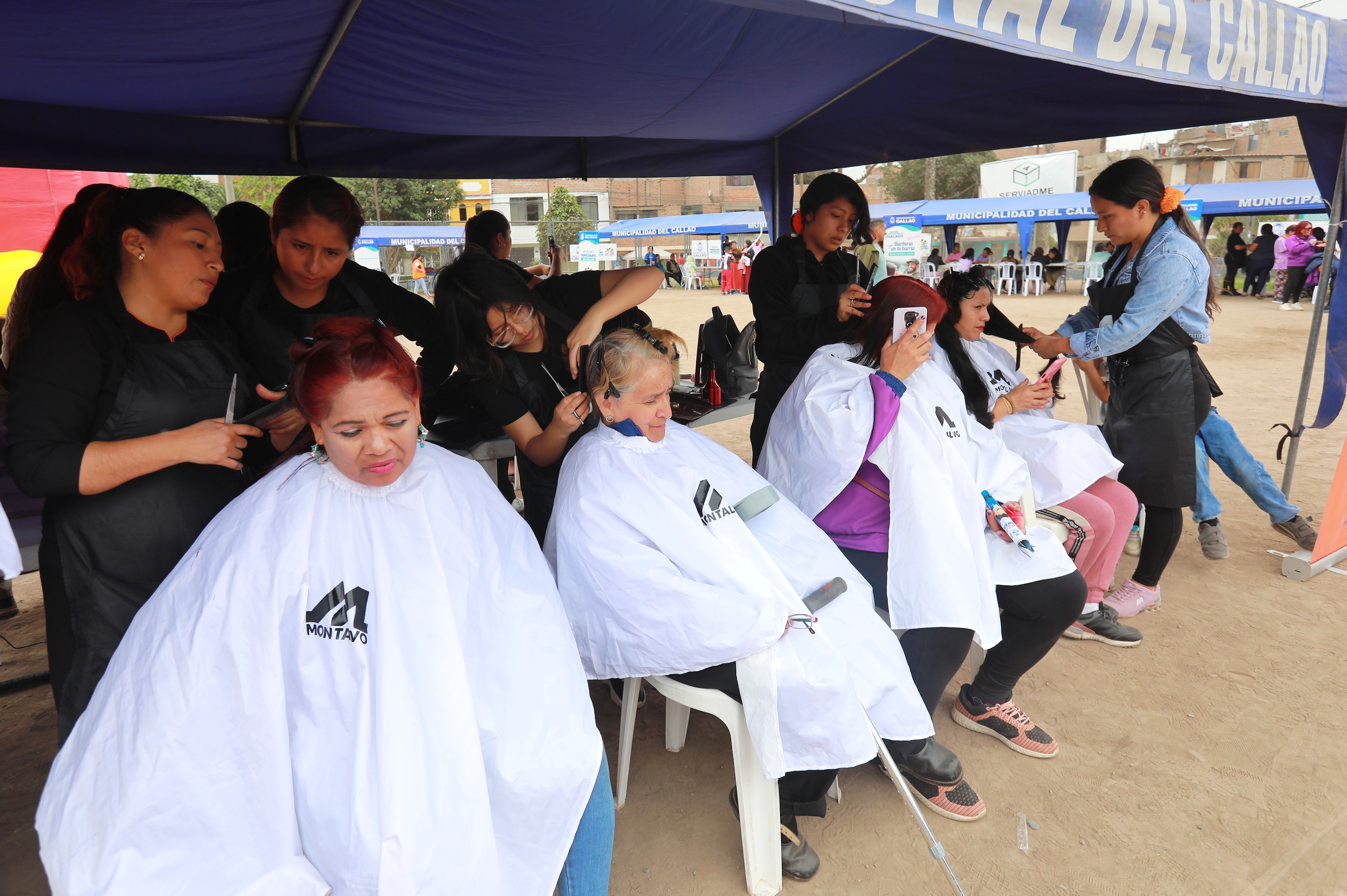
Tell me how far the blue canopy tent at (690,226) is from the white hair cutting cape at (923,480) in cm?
2153

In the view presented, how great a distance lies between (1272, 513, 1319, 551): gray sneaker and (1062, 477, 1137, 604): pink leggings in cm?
134

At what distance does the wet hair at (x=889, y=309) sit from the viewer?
2.40 metres

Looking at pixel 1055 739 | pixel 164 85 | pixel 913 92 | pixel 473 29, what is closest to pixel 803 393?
pixel 1055 739

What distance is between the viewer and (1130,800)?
2193 mm

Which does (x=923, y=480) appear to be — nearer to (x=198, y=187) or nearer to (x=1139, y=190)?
(x=1139, y=190)

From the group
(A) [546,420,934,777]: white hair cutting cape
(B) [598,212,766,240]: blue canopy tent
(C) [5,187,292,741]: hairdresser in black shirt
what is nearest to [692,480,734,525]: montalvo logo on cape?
(A) [546,420,934,777]: white hair cutting cape

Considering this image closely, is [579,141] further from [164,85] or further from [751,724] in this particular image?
[751,724]

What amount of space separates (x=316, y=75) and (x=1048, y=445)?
306cm

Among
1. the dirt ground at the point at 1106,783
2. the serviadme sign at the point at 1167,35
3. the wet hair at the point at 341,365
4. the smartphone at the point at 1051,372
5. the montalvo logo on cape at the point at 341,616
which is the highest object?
the serviadme sign at the point at 1167,35

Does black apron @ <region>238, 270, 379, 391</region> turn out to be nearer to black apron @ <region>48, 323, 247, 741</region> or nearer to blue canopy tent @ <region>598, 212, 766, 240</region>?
black apron @ <region>48, 323, 247, 741</region>

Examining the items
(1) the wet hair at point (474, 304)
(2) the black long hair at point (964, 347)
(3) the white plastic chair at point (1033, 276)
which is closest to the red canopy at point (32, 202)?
(1) the wet hair at point (474, 304)

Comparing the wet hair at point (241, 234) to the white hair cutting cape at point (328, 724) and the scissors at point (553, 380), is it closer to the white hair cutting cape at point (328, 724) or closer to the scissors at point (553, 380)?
the scissors at point (553, 380)

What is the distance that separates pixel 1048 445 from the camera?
116 inches

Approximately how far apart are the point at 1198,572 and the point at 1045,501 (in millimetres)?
1440
